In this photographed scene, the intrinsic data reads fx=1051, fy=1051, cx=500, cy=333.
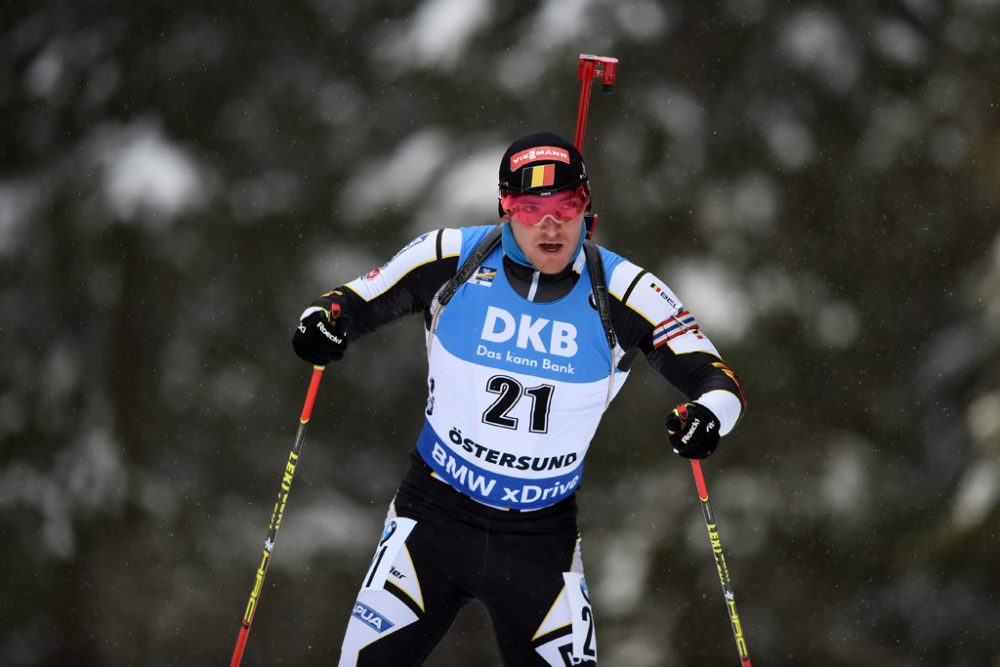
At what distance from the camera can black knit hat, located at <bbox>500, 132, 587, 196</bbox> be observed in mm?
2949

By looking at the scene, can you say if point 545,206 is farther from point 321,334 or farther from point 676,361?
point 321,334

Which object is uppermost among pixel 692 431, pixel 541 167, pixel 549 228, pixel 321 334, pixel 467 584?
pixel 541 167

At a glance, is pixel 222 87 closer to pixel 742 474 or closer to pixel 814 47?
pixel 814 47

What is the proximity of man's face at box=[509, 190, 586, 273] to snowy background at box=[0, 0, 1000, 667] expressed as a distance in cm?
128

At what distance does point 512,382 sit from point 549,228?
0.46 meters

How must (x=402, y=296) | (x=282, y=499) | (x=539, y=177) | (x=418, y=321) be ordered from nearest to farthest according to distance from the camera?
(x=539, y=177) < (x=402, y=296) < (x=282, y=499) < (x=418, y=321)

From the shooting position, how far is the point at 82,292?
4516mm

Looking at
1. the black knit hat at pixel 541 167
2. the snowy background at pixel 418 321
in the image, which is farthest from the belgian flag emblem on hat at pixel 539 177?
the snowy background at pixel 418 321

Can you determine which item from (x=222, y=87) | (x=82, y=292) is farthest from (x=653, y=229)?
(x=82, y=292)

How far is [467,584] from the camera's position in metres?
3.09

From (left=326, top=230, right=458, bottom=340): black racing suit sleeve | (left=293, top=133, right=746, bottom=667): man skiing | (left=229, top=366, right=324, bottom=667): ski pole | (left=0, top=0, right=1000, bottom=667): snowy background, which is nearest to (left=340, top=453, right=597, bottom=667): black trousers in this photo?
(left=293, top=133, right=746, bottom=667): man skiing

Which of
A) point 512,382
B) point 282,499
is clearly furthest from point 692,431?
point 282,499

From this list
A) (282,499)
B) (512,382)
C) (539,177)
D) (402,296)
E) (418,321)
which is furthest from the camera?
(418,321)

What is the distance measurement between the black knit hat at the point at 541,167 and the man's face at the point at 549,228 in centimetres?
3
